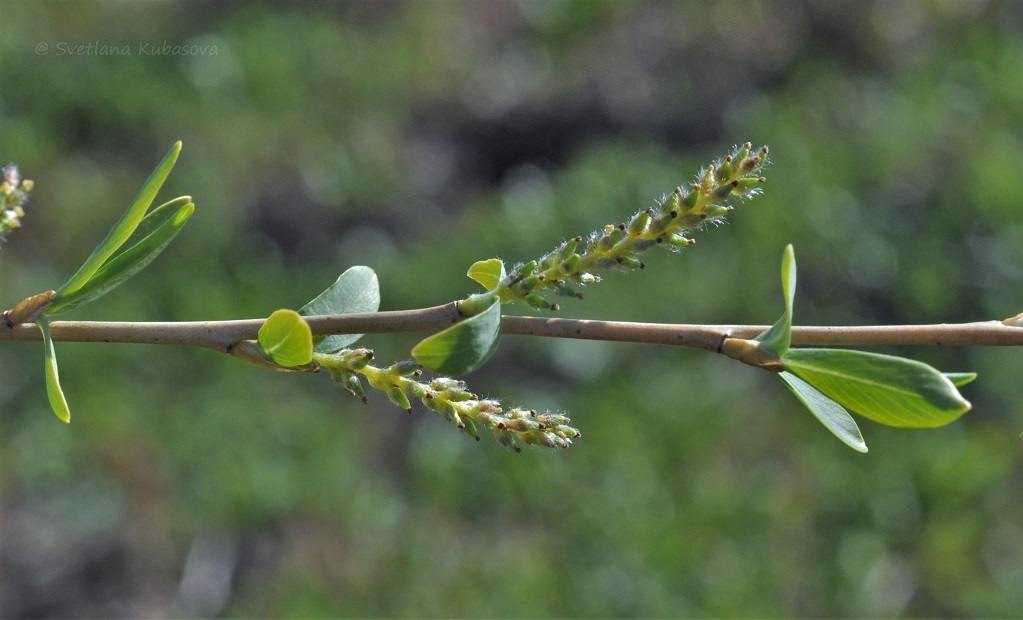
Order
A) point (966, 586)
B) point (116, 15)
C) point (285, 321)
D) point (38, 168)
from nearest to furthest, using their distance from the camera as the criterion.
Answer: point (285, 321) → point (966, 586) → point (38, 168) → point (116, 15)

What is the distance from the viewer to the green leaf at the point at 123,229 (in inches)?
27.4

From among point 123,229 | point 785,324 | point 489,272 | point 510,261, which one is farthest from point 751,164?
point 510,261

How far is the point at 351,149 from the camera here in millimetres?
3617

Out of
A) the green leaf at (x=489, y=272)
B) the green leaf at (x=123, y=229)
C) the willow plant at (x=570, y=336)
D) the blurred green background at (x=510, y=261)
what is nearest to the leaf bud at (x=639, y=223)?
the willow plant at (x=570, y=336)

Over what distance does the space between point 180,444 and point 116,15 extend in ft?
7.62

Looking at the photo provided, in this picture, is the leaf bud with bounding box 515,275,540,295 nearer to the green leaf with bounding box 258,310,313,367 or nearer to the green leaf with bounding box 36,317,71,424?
the green leaf with bounding box 258,310,313,367

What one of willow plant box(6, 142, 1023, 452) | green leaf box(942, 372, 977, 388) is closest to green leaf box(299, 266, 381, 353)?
willow plant box(6, 142, 1023, 452)

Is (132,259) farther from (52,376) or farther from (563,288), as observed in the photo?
(563,288)

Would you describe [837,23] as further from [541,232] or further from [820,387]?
[820,387]

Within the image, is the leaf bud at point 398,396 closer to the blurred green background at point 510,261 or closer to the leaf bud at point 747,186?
the leaf bud at point 747,186

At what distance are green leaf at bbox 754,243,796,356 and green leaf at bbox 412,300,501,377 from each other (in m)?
0.19

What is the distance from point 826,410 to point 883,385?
0.06 meters

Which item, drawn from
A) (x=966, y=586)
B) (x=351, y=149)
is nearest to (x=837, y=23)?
(x=351, y=149)

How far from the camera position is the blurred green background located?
2.62m
